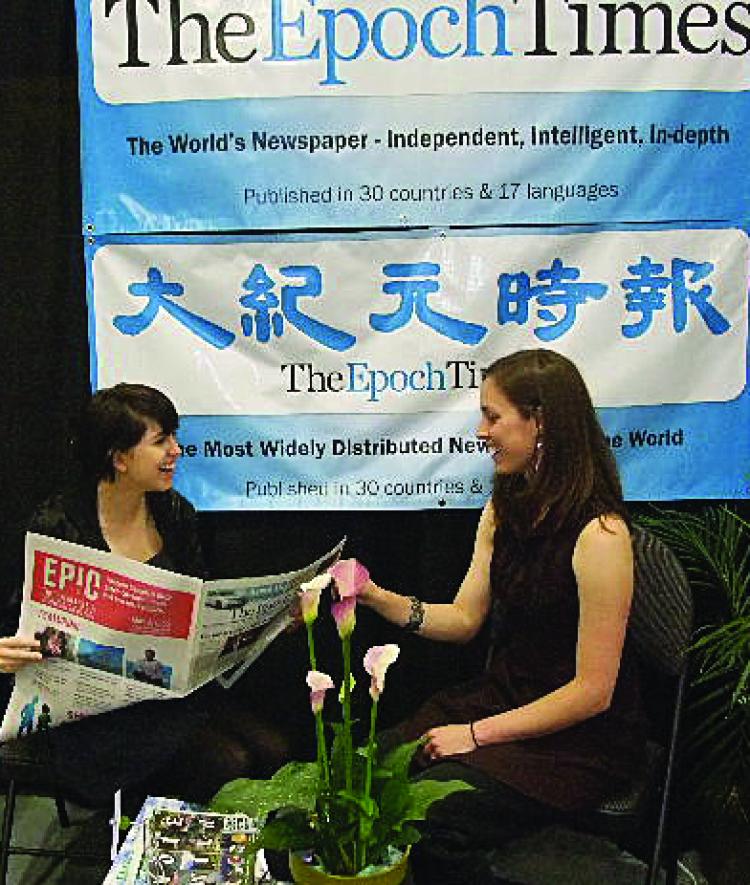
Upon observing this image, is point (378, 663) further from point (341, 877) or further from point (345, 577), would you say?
point (341, 877)

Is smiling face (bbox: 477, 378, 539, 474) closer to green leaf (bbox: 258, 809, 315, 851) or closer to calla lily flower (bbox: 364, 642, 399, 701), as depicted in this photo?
calla lily flower (bbox: 364, 642, 399, 701)

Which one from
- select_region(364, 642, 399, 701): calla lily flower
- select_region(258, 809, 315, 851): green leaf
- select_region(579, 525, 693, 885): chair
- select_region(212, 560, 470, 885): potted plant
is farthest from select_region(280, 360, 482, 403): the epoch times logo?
select_region(258, 809, 315, 851): green leaf

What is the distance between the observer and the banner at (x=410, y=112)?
2736mm

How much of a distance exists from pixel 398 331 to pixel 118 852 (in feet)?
4.32

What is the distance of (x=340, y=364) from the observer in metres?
2.90

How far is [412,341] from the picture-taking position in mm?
2883

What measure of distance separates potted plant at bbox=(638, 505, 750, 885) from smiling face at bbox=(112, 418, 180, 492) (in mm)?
1049

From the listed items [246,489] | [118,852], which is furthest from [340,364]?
[118,852]

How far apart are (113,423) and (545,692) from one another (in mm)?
1034

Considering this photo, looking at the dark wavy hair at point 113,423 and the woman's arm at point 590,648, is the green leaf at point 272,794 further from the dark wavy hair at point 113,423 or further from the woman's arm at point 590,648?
the dark wavy hair at point 113,423

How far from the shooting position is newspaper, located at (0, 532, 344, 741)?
7.48ft

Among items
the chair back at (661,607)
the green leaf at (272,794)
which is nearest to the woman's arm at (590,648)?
the chair back at (661,607)

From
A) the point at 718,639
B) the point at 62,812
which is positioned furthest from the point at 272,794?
the point at 62,812

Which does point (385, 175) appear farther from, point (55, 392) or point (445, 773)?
point (445, 773)
